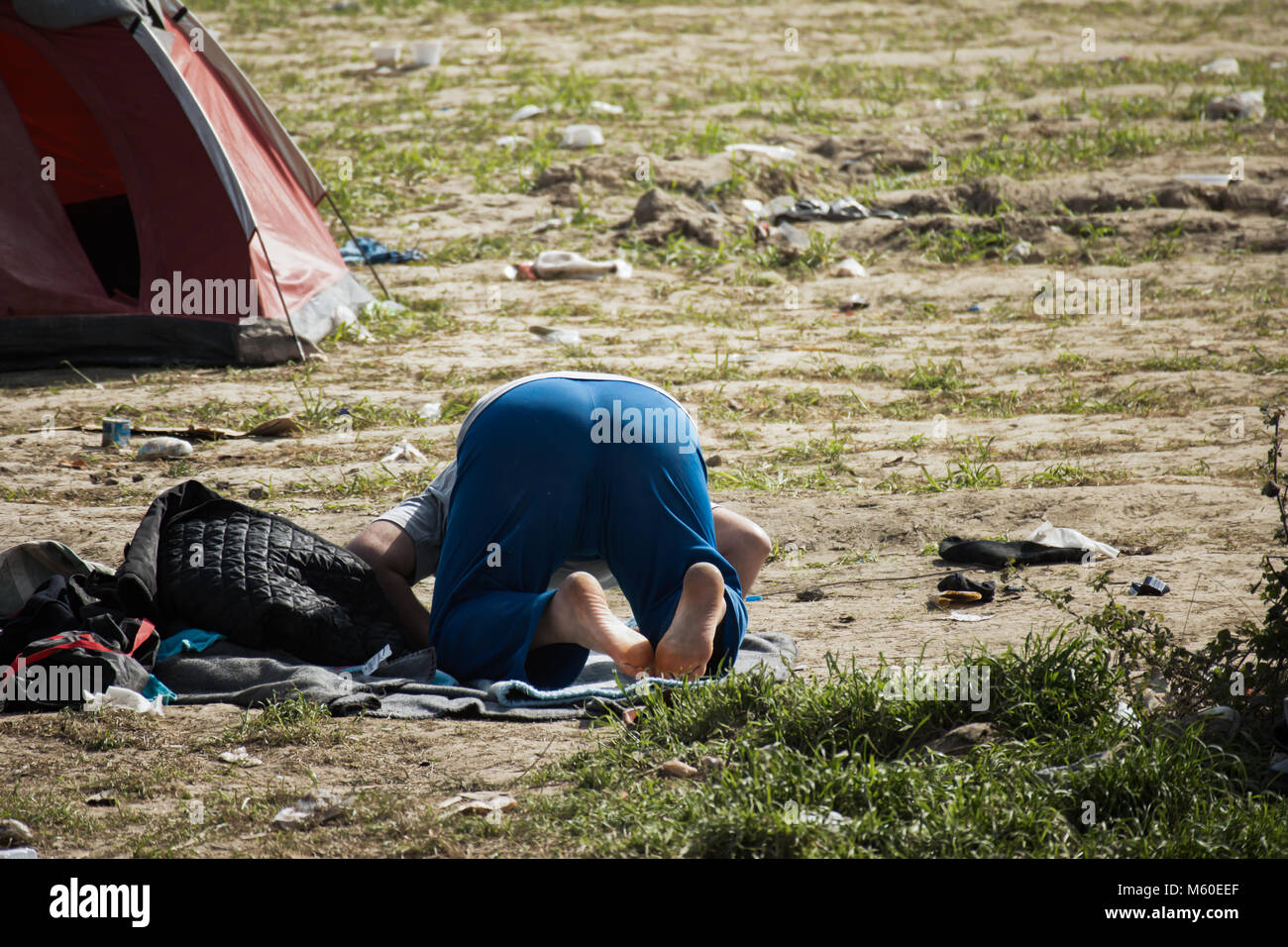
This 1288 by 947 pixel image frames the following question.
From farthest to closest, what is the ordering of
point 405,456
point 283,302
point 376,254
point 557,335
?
point 376,254 → point 557,335 → point 283,302 → point 405,456

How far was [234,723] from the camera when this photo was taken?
2904mm

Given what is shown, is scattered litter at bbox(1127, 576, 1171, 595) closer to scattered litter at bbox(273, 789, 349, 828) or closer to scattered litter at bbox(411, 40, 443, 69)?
scattered litter at bbox(273, 789, 349, 828)

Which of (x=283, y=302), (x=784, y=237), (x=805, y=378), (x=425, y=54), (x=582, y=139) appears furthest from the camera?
(x=425, y=54)

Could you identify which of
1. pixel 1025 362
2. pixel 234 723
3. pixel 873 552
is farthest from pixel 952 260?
pixel 234 723

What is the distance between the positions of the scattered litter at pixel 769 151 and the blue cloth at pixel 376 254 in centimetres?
279

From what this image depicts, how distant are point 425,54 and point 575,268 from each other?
544cm

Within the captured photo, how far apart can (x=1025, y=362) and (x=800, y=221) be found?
2830mm

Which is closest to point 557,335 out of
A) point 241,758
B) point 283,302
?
point 283,302

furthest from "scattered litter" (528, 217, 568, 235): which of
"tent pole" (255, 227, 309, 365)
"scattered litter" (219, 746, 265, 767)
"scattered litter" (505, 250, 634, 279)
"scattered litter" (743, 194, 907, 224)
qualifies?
"scattered litter" (219, 746, 265, 767)

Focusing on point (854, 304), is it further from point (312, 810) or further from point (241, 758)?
point (312, 810)

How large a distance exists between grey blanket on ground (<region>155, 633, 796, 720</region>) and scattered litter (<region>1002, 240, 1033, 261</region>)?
17.5ft

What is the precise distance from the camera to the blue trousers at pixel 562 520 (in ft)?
9.90

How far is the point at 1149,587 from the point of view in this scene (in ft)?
11.2
